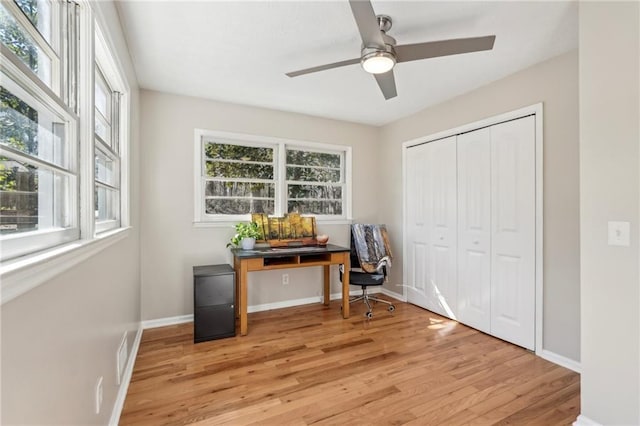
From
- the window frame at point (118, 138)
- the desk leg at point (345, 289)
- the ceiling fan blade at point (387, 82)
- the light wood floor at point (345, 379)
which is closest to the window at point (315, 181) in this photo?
the desk leg at point (345, 289)

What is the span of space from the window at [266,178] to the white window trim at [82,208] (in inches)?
47.7

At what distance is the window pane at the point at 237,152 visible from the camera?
11.5 ft

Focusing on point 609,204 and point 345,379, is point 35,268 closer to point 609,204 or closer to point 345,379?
point 345,379

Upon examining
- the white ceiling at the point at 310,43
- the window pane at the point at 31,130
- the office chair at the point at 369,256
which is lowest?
the office chair at the point at 369,256

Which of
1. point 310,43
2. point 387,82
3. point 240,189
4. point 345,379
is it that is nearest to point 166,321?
point 240,189

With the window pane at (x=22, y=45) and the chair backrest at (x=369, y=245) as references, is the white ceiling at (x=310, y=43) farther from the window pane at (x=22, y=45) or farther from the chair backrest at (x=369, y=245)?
the chair backrest at (x=369, y=245)

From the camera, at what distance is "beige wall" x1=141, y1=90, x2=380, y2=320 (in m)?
3.14

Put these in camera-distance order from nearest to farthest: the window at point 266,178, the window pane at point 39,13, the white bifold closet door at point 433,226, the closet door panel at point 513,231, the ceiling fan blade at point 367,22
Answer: the window pane at point 39,13 < the ceiling fan blade at point 367,22 < the closet door panel at point 513,231 < the white bifold closet door at point 433,226 < the window at point 266,178

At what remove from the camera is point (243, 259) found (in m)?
2.93

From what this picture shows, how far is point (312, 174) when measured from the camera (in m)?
4.09

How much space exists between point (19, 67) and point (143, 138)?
2604 mm

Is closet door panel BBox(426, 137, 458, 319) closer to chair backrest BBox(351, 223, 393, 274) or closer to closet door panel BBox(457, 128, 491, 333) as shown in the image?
closet door panel BBox(457, 128, 491, 333)

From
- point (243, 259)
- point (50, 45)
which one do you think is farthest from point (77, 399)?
point (243, 259)

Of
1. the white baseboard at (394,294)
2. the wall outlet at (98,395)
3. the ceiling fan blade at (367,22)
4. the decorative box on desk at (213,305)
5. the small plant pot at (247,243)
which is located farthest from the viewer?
the white baseboard at (394,294)
